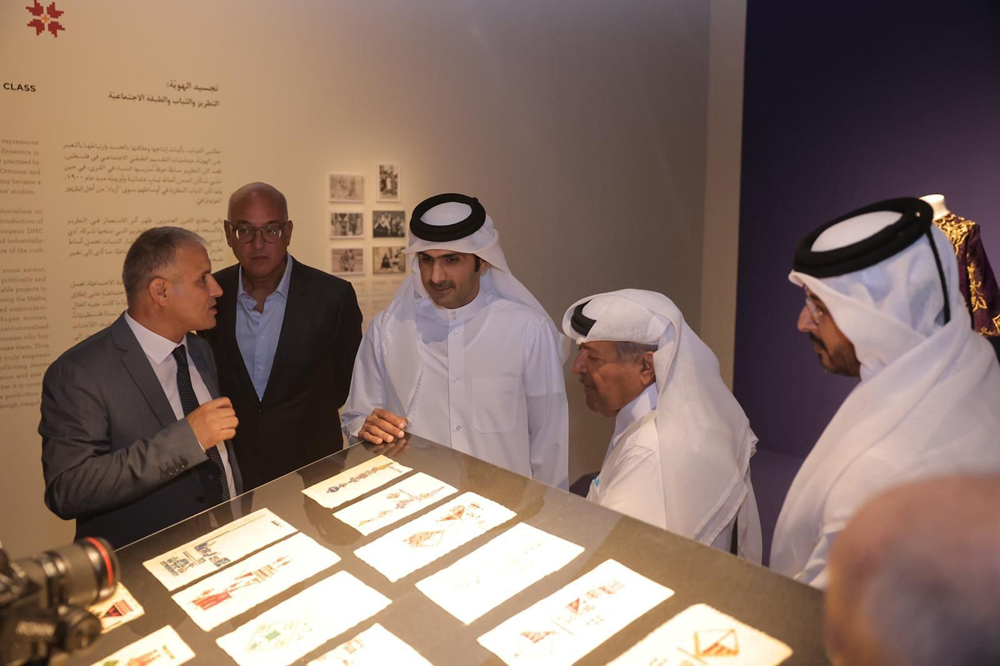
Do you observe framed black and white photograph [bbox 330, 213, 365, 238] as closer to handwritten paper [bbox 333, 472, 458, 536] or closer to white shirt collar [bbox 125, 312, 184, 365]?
white shirt collar [bbox 125, 312, 184, 365]

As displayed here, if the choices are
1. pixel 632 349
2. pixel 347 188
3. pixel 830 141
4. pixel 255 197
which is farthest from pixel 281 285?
pixel 830 141

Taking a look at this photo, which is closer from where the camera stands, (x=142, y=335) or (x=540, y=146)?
(x=142, y=335)

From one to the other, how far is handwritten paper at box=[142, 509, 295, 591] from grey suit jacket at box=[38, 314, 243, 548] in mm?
411

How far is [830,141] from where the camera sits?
6.11 meters

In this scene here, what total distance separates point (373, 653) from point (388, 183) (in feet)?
13.0

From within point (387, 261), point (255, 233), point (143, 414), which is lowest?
point (143, 414)

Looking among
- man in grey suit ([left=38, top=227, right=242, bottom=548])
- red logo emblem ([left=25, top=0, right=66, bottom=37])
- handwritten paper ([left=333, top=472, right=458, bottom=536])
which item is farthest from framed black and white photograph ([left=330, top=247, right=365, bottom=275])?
handwritten paper ([left=333, top=472, right=458, bottom=536])

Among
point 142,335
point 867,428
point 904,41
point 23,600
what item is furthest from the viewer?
point 904,41

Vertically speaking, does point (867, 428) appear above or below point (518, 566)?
above

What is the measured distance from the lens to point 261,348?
3.77 m

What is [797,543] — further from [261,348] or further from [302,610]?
[261,348]

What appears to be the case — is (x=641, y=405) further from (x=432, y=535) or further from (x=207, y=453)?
(x=207, y=453)

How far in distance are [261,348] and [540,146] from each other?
2.97 m

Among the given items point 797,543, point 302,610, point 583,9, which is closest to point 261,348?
point 302,610
